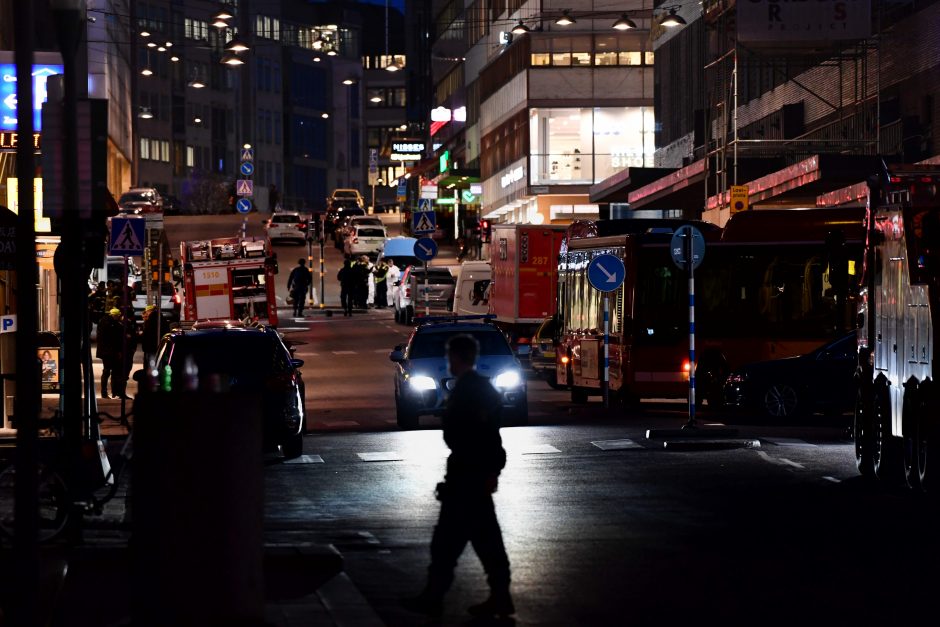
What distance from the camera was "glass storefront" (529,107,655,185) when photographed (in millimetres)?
91438

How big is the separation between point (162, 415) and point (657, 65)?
6932 cm

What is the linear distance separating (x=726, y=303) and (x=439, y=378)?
18.2 ft

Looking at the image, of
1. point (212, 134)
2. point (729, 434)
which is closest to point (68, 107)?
point (729, 434)

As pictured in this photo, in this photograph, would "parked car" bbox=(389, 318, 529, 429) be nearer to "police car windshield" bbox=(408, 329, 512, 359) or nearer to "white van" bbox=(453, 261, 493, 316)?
"police car windshield" bbox=(408, 329, 512, 359)

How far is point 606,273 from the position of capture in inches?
1211

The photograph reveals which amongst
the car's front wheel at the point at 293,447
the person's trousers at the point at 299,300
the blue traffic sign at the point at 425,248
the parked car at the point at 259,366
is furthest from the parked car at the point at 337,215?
the car's front wheel at the point at 293,447

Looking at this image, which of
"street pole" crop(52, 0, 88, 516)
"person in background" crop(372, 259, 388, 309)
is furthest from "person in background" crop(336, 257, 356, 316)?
"street pole" crop(52, 0, 88, 516)

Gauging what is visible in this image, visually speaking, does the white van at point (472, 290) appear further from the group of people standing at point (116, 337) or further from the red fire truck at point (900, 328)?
the red fire truck at point (900, 328)

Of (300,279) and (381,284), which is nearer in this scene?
(300,279)

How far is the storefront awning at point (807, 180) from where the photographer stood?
4241cm

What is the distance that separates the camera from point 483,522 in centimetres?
1106

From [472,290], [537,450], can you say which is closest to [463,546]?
[537,450]

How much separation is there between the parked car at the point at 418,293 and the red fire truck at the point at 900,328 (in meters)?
39.3

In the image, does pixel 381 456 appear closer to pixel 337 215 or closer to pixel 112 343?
pixel 112 343
